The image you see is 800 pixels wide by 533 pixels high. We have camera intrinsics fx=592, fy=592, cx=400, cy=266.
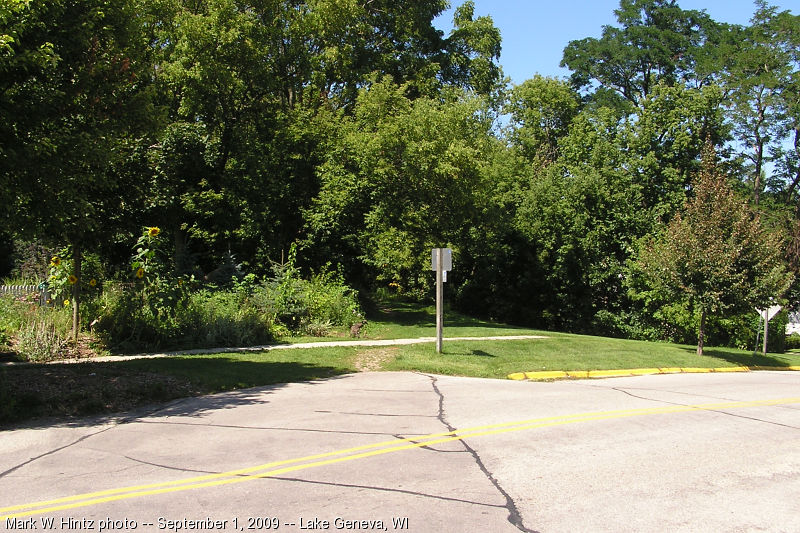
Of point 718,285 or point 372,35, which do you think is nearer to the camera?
point 718,285

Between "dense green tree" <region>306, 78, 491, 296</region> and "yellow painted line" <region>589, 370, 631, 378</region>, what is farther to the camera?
"dense green tree" <region>306, 78, 491, 296</region>

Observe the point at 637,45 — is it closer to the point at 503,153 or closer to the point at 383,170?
the point at 503,153

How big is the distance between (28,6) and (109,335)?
25.0 feet

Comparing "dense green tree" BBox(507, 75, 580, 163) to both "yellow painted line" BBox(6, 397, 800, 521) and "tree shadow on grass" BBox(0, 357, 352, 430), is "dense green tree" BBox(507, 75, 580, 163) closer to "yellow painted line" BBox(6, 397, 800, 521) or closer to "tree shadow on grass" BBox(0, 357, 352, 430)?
"tree shadow on grass" BBox(0, 357, 352, 430)

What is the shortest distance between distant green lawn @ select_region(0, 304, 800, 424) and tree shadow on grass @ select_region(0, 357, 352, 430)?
0.05 feet

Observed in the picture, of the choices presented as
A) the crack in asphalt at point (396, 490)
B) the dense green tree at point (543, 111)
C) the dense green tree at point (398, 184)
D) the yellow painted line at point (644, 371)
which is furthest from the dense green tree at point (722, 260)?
the dense green tree at point (543, 111)

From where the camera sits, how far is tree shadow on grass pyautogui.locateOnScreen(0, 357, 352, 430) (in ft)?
27.5

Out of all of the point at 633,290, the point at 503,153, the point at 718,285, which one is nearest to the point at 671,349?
the point at 718,285

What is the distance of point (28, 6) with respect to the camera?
8523mm

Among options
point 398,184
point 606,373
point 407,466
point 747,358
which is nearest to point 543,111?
point 398,184

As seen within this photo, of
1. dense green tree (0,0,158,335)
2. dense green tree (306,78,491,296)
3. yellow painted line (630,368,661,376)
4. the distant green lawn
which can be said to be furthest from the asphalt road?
dense green tree (306,78,491,296)

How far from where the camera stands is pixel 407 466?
616 centimetres

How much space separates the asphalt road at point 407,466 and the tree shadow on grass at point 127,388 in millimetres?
176

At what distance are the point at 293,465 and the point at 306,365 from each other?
7.00m
